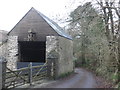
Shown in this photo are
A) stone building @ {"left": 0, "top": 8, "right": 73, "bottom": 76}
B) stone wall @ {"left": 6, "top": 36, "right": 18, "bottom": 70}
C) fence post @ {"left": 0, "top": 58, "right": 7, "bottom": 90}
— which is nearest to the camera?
fence post @ {"left": 0, "top": 58, "right": 7, "bottom": 90}

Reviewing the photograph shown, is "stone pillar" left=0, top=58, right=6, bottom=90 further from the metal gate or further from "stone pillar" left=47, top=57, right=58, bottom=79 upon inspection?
"stone pillar" left=47, top=57, right=58, bottom=79

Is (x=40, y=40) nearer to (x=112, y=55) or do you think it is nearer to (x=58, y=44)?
(x=58, y=44)

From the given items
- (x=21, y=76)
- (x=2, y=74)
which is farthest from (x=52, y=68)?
(x=2, y=74)

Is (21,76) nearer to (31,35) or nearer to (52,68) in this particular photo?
(52,68)

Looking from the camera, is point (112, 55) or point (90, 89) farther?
point (112, 55)

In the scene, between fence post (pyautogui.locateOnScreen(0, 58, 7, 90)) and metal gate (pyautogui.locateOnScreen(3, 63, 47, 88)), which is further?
metal gate (pyautogui.locateOnScreen(3, 63, 47, 88))

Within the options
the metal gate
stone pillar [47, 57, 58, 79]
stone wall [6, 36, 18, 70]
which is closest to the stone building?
stone wall [6, 36, 18, 70]

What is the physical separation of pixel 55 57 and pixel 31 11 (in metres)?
4.79

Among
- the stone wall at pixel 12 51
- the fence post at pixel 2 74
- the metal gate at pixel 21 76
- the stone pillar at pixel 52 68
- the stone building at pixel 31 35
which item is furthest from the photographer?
the stone wall at pixel 12 51

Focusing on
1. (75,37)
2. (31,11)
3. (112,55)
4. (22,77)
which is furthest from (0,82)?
(75,37)

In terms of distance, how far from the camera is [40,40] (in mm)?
15281

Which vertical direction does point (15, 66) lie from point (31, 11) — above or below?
below

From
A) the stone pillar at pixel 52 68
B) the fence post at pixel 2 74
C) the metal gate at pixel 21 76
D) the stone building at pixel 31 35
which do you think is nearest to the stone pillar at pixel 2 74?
the fence post at pixel 2 74

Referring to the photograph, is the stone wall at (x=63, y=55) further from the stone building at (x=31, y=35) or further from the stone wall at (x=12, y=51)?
the stone wall at (x=12, y=51)
